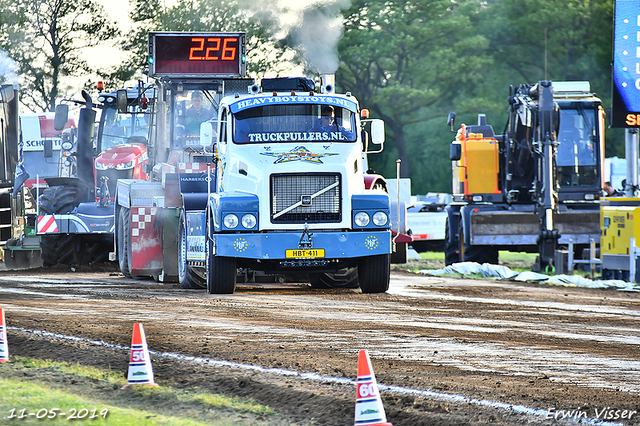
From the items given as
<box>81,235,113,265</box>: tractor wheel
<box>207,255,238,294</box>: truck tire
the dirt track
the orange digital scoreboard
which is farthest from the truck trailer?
<box>207,255,238,294</box>: truck tire

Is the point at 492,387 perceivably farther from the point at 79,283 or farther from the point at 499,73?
the point at 499,73

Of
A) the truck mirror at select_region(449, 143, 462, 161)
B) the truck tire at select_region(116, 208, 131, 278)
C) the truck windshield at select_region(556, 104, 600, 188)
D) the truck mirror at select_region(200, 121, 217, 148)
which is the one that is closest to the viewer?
the truck mirror at select_region(200, 121, 217, 148)

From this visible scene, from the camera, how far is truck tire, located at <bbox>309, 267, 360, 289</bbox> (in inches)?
659

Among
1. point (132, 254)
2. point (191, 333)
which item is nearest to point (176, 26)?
point (132, 254)

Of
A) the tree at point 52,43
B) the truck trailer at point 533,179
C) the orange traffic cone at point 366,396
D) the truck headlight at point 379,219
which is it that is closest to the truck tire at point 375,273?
the truck headlight at point 379,219

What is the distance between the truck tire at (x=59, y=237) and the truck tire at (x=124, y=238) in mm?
3205

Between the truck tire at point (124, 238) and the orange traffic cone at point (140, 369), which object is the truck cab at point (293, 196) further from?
the orange traffic cone at point (140, 369)

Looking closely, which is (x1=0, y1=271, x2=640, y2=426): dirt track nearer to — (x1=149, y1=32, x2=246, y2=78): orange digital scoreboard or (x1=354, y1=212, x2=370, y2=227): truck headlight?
(x1=354, y1=212, x2=370, y2=227): truck headlight

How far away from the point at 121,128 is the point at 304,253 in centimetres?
864

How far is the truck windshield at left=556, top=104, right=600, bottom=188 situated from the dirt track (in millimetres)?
7416

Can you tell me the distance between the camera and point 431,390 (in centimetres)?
752

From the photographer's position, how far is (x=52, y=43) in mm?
44625

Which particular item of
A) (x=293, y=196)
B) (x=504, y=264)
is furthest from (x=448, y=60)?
(x=293, y=196)

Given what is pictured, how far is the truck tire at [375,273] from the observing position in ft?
49.1
